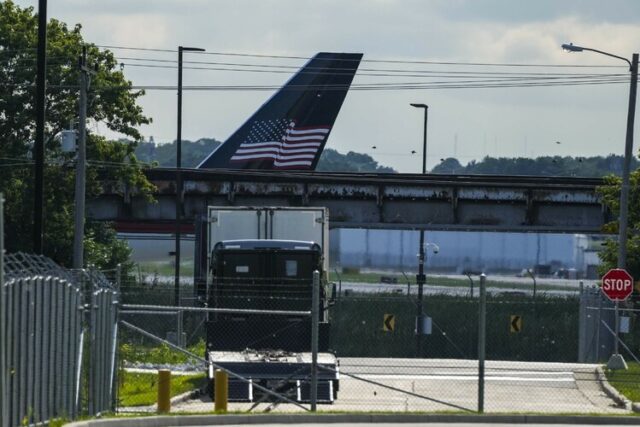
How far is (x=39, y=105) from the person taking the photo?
33.6 metres

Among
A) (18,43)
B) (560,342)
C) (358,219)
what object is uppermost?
(18,43)

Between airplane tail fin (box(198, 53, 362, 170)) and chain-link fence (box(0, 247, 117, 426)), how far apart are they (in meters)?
36.5

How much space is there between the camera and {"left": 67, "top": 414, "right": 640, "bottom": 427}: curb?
68.5 feet

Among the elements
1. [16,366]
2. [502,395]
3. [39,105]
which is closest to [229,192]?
[39,105]

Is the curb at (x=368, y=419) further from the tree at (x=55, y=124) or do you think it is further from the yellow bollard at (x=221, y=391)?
the tree at (x=55, y=124)

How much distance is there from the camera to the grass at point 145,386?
25141 mm

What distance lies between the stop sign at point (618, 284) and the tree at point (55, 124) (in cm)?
1758

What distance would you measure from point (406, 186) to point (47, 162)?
15.4 m

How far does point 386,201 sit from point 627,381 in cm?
2743

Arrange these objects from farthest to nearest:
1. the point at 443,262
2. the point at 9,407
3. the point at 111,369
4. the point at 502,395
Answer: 1. the point at 443,262
2. the point at 502,395
3. the point at 111,369
4. the point at 9,407

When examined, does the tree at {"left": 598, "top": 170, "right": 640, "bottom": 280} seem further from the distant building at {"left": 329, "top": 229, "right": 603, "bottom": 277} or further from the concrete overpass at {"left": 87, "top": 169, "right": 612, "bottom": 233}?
the distant building at {"left": 329, "top": 229, "right": 603, "bottom": 277}

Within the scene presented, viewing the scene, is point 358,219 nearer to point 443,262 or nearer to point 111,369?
point 443,262

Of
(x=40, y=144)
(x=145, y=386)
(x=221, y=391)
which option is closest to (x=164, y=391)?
(x=221, y=391)

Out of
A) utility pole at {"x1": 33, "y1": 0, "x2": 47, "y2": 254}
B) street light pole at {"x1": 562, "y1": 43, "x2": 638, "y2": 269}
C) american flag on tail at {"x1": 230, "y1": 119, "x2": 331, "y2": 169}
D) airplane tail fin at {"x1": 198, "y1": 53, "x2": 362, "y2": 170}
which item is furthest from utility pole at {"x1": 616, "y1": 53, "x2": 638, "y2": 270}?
american flag on tail at {"x1": 230, "y1": 119, "x2": 331, "y2": 169}
